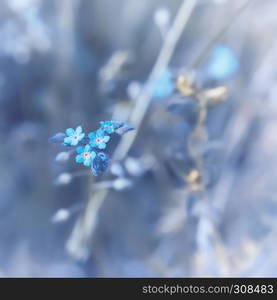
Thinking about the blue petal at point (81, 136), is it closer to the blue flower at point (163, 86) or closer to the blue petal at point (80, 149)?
the blue petal at point (80, 149)

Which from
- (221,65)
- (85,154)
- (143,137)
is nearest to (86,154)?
(85,154)

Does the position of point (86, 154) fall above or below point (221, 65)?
below

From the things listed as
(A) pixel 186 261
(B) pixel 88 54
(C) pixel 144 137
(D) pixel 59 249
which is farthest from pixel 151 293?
(B) pixel 88 54

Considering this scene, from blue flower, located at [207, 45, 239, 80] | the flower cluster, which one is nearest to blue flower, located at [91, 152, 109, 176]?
the flower cluster

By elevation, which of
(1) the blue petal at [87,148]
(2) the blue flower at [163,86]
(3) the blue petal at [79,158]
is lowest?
(3) the blue petal at [79,158]

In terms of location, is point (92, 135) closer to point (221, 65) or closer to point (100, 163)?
point (100, 163)

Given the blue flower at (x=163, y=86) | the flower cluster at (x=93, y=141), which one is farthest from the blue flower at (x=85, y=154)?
the blue flower at (x=163, y=86)

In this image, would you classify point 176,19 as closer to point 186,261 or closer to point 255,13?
point 255,13

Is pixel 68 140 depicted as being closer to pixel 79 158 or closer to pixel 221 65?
pixel 79 158
